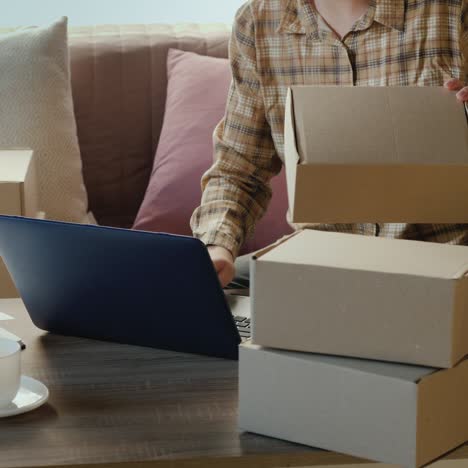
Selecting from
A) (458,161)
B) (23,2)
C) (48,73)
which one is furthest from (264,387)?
(23,2)

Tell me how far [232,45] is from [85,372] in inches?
31.6

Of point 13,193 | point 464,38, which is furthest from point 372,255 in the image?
point 13,193

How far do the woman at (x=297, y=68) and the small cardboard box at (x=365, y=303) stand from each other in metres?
0.49

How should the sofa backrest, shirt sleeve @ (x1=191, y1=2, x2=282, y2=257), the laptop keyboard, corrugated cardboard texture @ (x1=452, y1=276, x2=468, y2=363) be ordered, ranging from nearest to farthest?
corrugated cardboard texture @ (x1=452, y1=276, x2=468, y2=363) < the laptop keyboard < shirt sleeve @ (x1=191, y1=2, x2=282, y2=257) < the sofa backrest

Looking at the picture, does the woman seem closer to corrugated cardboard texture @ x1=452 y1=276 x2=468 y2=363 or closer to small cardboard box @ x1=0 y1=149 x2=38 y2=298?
small cardboard box @ x1=0 y1=149 x2=38 y2=298

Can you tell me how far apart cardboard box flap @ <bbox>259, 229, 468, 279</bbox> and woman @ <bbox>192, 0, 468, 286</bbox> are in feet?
1.44

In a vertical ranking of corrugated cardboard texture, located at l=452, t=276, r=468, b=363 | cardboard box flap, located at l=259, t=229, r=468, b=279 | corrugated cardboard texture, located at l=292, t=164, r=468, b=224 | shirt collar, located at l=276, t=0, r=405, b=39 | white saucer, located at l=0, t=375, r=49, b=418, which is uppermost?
shirt collar, located at l=276, t=0, r=405, b=39

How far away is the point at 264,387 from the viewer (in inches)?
38.2

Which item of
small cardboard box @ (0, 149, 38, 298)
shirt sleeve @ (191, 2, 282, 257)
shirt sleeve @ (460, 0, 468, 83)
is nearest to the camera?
shirt sleeve @ (460, 0, 468, 83)

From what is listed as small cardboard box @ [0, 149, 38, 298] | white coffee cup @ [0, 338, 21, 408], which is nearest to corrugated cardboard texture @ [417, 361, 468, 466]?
white coffee cup @ [0, 338, 21, 408]

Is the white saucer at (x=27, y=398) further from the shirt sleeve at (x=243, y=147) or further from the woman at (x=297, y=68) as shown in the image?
the shirt sleeve at (x=243, y=147)

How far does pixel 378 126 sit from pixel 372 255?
17 centimetres

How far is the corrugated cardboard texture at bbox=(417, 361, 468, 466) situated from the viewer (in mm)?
894

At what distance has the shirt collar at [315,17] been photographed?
1.57 metres
